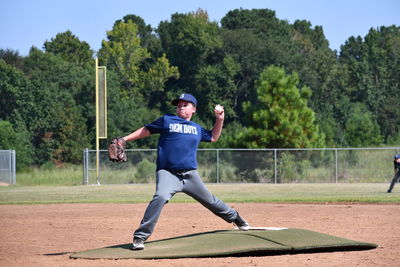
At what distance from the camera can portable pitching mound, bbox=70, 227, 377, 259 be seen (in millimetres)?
8500

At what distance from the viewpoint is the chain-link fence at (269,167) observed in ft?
110

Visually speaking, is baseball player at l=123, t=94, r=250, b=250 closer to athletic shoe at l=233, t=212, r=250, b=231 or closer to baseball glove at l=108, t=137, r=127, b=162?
baseball glove at l=108, t=137, r=127, b=162

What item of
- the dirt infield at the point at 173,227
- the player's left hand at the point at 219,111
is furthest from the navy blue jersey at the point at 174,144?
the dirt infield at the point at 173,227

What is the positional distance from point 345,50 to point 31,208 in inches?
2877

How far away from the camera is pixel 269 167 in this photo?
3362 centimetres

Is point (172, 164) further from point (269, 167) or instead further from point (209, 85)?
point (209, 85)

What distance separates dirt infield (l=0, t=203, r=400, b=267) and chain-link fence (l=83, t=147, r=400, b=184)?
47.9ft

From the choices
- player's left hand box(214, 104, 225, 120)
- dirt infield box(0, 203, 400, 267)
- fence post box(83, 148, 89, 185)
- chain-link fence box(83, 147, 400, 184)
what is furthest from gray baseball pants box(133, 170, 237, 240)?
chain-link fence box(83, 147, 400, 184)

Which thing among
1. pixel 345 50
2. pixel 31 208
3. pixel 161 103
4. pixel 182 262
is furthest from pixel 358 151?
pixel 345 50

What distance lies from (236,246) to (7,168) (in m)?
26.7

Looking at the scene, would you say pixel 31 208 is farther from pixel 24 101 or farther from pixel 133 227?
pixel 24 101

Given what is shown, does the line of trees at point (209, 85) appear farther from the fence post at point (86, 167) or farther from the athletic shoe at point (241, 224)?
the athletic shoe at point (241, 224)

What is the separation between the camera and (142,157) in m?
33.9

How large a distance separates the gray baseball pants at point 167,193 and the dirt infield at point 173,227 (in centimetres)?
46
